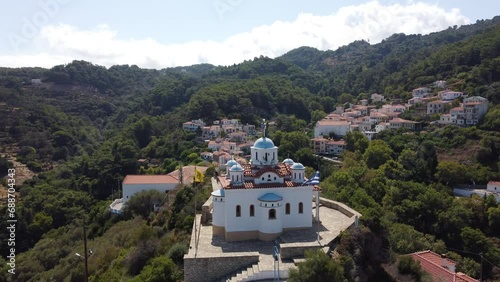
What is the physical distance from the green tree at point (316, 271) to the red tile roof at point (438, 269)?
7589 mm

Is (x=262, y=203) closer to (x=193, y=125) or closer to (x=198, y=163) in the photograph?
(x=198, y=163)

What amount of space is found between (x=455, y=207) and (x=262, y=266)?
2353 centimetres

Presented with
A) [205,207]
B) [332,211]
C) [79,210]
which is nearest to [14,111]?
[79,210]

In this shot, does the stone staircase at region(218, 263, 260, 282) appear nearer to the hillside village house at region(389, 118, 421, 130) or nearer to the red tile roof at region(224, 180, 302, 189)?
the red tile roof at region(224, 180, 302, 189)

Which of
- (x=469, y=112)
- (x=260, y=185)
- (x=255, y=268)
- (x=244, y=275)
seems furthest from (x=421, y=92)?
(x=244, y=275)

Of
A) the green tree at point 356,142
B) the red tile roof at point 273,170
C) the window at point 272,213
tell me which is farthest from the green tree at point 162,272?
the green tree at point 356,142

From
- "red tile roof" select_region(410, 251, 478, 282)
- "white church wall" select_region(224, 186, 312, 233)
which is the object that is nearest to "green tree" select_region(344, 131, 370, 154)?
"red tile roof" select_region(410, 251, 478, 282)

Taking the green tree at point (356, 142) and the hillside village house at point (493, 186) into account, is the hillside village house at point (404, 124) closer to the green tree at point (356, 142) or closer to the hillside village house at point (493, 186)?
the green tree at point (356, 142)

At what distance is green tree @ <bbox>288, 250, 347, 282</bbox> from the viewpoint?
15.6 metres

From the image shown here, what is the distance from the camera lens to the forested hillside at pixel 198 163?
2600 cm

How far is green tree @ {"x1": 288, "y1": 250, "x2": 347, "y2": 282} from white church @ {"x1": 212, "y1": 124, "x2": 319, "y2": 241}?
509cm

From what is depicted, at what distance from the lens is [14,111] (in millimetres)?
72062

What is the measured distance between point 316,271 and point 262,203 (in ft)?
19.1

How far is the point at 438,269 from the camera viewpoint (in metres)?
22.4
